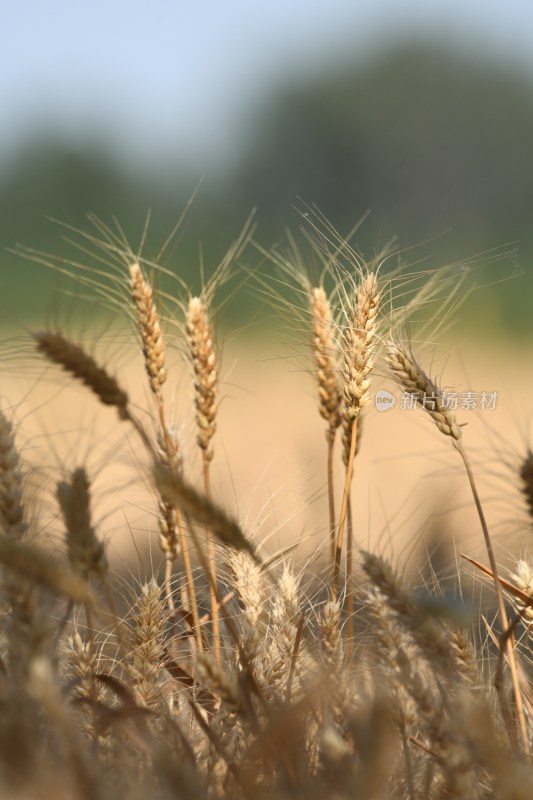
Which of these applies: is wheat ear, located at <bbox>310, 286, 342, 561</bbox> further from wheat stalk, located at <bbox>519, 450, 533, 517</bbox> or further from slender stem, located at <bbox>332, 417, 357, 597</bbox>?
wheat stalk, located at <bbox>519, 450, 533, 517</bbox>

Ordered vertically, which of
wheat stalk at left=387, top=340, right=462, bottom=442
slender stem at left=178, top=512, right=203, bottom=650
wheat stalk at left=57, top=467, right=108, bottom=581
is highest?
wheat stalk at left=387, top=340, right=462, bottom=442

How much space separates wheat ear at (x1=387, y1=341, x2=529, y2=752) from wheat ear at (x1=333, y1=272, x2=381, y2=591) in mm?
72

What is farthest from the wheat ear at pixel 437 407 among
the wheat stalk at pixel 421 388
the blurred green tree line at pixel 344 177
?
the blurred green tree line at pixel 344 177

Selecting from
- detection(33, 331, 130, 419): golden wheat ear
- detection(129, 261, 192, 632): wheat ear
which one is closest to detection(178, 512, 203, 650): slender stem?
detection(129, 261, 192, 632): wheat ear

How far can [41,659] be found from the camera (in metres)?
0.91

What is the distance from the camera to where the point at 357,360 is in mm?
1554

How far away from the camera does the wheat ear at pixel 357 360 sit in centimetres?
155

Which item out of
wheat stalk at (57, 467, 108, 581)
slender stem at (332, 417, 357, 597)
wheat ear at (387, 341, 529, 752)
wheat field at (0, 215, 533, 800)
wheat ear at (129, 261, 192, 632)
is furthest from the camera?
wheat ear at (129, 261, 192, 632)

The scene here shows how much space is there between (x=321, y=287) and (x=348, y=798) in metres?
0.98

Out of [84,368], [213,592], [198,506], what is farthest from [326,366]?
[198,506]

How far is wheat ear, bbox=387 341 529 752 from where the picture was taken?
4.52 feet

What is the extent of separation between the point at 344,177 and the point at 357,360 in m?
30.1

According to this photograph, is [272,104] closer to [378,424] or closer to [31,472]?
[378,424]

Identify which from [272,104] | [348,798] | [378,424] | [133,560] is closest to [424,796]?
[348,798]
